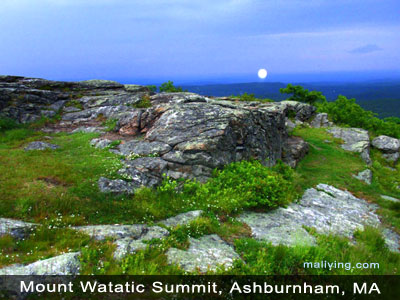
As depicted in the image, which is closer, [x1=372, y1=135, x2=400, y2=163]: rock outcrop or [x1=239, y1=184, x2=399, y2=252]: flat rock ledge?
[x1=239, y1=184, x2=399, y2=252]: flat rock ledge

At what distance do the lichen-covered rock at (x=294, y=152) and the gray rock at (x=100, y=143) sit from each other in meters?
16.1

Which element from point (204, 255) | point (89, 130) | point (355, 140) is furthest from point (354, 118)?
point (204, 255)

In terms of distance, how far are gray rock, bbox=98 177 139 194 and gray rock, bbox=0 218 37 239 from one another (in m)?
3.17

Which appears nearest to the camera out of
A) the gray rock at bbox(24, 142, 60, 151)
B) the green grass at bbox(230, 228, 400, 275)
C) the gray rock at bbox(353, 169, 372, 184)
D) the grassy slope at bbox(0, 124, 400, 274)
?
the grassy slope at bbox(0, 124, 400, 274)

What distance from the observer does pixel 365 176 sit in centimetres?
2175

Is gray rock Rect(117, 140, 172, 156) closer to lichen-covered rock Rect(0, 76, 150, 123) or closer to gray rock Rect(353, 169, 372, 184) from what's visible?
lichen-covered rock Rect(0, 76, 150, 123)

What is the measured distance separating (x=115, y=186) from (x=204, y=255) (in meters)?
5.60

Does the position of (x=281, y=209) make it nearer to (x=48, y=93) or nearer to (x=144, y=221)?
(x=144, y=221)

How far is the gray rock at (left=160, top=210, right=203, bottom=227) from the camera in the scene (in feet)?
32.5

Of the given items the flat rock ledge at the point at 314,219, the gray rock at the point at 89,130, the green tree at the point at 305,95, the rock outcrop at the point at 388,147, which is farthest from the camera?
the green tree at the point at 305,95

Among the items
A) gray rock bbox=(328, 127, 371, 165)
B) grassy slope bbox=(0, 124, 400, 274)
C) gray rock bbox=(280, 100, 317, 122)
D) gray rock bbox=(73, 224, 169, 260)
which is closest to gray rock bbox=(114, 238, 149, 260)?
gray rock bbox=(73, 224, 169, 260)

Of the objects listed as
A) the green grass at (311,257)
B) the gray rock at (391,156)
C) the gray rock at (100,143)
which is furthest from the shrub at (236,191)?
the gray rock at (391,156)

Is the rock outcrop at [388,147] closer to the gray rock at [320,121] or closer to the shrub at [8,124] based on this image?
the gray rock at [320,121]

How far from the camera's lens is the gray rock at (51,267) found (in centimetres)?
629
